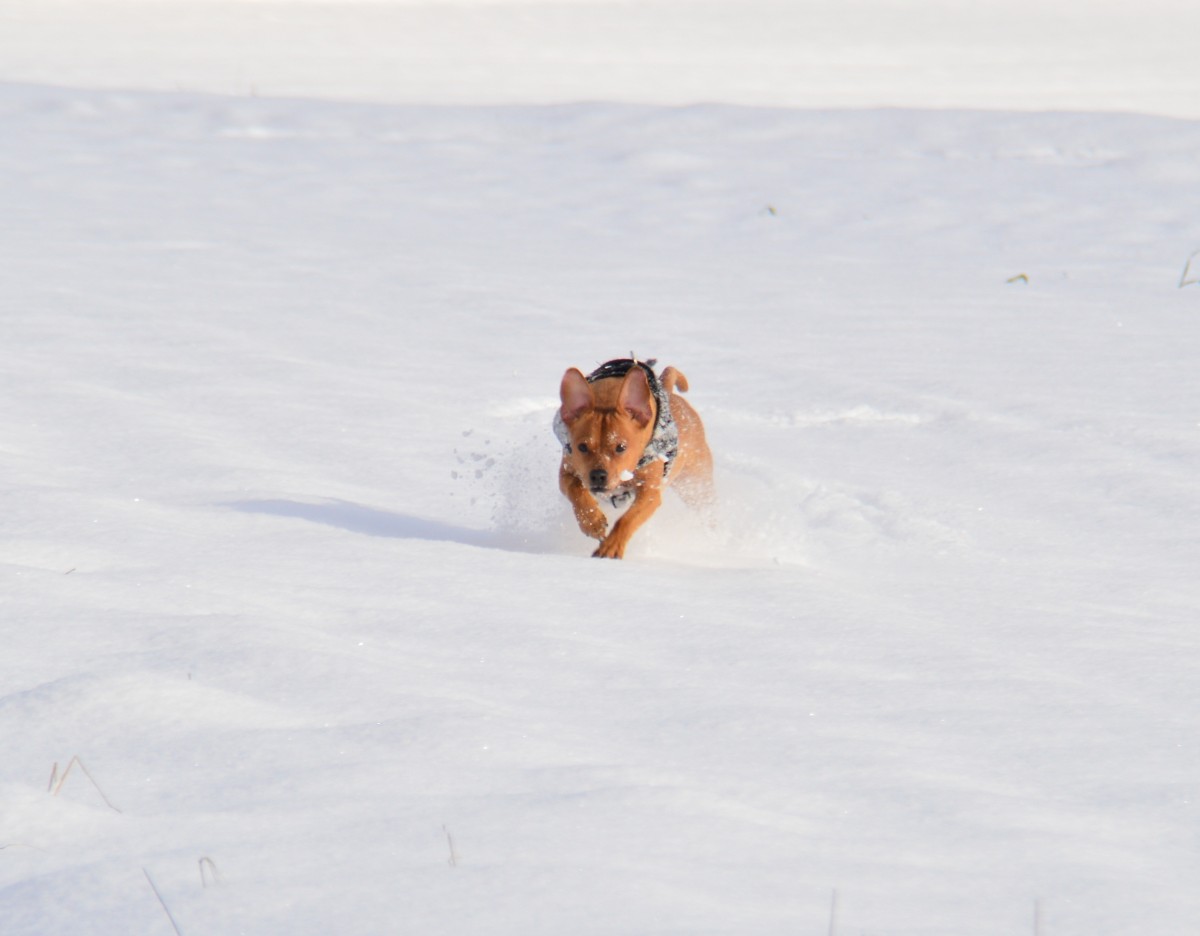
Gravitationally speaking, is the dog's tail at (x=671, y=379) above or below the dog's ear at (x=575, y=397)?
below

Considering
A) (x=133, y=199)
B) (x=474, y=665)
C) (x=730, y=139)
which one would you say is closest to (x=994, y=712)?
(x=474, y=665)

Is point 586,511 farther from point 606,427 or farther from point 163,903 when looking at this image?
point 163,903

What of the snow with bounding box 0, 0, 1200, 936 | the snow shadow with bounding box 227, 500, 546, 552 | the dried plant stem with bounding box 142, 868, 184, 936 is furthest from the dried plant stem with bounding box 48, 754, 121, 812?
the snow shadow with bounding box 227, 500, 546, 552

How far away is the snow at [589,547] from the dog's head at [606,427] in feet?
1.31

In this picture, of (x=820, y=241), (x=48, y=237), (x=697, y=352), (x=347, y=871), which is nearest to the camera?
(x=347, y=871)

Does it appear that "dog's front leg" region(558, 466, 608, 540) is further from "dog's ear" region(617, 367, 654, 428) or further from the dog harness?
"dog's ear" region(617, 367, 654, 428)

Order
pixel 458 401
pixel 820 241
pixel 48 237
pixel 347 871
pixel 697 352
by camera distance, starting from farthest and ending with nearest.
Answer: pixel 820 241
pixel 48 237
pixel 697 352
pixel 458 401
pixel 347 871

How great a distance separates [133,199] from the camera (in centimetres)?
1120

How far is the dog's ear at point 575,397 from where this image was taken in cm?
469

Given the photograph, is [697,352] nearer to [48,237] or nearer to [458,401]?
[458,401]

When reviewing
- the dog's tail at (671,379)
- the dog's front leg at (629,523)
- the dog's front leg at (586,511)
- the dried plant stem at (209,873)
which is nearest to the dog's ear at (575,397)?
→ the dog's front leg at (586,511)

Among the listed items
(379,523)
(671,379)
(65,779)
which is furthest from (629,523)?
(65,779)

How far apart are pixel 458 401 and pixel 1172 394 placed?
315cm

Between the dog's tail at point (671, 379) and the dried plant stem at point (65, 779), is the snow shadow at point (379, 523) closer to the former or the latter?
the dog's tail at point (671, 379)
